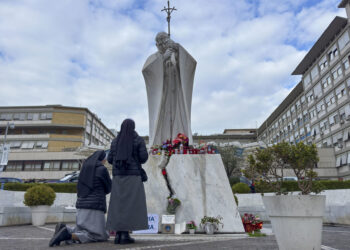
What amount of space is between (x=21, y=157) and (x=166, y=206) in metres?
46.0

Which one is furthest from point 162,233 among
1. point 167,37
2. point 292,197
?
point 167,37

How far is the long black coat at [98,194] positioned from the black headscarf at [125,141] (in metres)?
0.75

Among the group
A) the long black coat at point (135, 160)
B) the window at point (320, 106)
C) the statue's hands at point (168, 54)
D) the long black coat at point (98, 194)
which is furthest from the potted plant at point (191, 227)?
the window at point (320, 106)

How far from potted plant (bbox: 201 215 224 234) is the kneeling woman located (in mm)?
2460

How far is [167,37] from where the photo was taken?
10961 mm

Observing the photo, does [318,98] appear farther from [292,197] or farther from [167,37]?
[292,197]

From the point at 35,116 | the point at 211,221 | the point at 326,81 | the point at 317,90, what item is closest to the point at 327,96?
the point at 326,81

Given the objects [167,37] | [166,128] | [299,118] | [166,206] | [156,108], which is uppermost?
[299,118]

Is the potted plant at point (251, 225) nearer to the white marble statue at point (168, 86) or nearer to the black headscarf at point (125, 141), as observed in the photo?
the black headscarf at point (125, 141)

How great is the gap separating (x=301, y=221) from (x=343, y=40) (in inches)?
1532

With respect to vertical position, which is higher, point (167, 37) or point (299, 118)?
point (299, 118)

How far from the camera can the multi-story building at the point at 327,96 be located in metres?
35.0

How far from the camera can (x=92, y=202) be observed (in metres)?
5.81

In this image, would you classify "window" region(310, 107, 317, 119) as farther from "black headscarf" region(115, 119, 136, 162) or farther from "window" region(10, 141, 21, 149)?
"window" region(10, 141, 21, 149)
